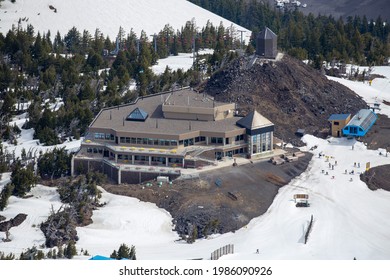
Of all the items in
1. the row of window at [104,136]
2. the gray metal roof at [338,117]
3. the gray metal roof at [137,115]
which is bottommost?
the row of window at [104,136]

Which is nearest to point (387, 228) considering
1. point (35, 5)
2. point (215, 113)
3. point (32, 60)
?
point (215, 113)

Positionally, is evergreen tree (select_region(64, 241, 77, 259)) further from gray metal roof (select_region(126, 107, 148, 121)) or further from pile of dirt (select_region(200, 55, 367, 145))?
pile of dirt (select_region(200, 55, 367, 145))

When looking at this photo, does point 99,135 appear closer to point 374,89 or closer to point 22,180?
point 22,180

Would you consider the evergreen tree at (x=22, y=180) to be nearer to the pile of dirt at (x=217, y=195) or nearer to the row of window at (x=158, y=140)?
the pile of dirt at (x=217, y=195)

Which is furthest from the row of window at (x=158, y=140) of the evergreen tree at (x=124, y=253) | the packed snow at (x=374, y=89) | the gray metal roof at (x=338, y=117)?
the packed snow at (x=374, y=89)

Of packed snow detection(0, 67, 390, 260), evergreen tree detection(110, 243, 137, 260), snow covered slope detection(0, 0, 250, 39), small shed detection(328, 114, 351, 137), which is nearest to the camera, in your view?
evergreen tree detection(110, 243, 137, 260)

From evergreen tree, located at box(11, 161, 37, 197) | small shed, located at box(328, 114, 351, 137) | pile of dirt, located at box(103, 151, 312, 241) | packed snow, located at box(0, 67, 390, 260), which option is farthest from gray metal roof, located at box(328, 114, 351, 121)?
evergreen tree, located at box(11, 161, 37, 197)
